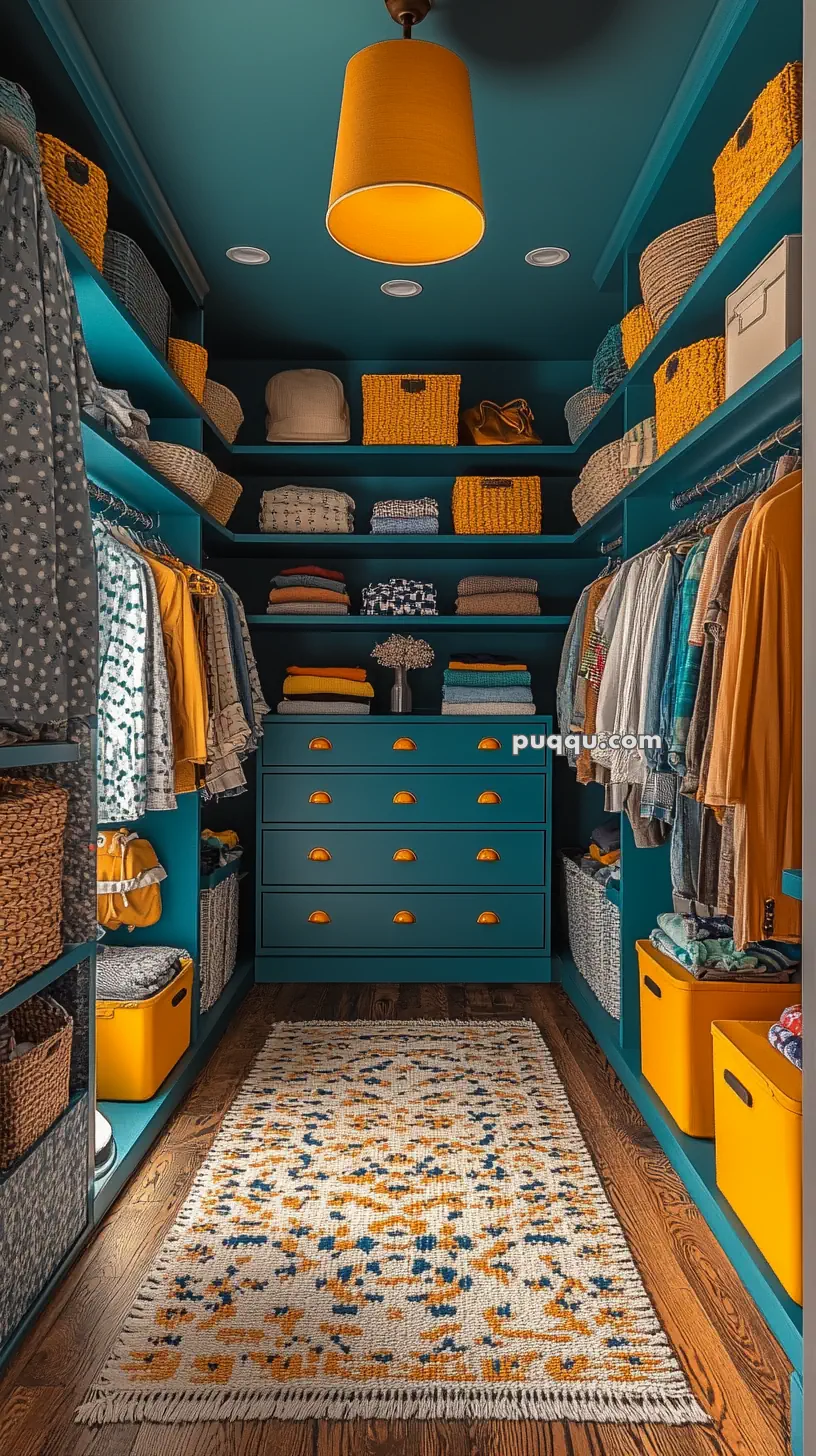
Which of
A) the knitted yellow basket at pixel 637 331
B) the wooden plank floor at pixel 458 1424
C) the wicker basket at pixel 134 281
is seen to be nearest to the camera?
the wooden plank floor at pixel 458 1424

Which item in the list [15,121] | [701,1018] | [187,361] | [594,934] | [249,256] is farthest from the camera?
[594,934]

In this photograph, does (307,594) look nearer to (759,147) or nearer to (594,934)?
(594,934)

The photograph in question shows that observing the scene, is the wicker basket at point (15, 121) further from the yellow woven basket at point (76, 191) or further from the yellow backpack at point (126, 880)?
the yellow backpack at point (126, 880)

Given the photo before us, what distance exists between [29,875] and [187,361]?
1911 millimetres

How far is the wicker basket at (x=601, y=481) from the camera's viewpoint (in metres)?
3.21

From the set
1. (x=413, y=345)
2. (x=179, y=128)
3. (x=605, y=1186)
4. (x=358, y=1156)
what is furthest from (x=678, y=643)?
(x=413, y=345)

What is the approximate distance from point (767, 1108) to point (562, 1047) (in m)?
1.58

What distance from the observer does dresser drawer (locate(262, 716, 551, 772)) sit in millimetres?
3973

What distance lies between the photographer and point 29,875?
5.80ft

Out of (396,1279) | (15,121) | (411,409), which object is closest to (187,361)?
(411,409)

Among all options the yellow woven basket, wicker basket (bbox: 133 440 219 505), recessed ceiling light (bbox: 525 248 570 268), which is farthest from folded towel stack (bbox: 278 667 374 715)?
the yellow woven basket

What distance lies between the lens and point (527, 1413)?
1.54 m

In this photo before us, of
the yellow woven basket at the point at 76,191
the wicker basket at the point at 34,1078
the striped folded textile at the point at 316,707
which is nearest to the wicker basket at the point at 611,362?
the striped folded textile at the point at 316,707

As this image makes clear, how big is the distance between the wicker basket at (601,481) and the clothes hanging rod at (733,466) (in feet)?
1.11
